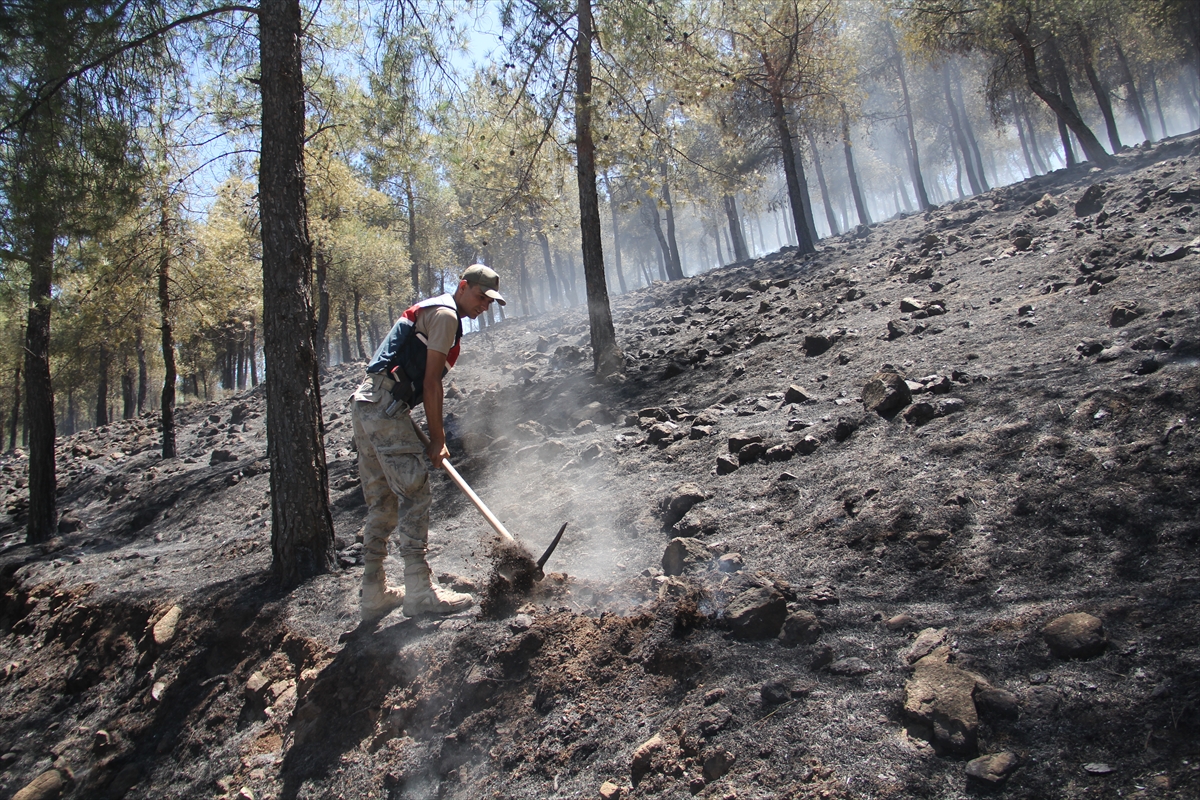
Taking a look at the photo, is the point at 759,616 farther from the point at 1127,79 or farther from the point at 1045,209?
the point at 1127,79

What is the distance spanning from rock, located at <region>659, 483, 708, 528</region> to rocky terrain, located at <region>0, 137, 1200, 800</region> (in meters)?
0.02

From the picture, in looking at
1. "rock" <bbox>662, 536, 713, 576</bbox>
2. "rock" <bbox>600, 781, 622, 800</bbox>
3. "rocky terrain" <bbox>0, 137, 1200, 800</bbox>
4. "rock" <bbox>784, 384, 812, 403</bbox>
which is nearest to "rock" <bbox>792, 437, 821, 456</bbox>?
"rocky terrain" <bbox>0, 137, 1200, 800</bbox>

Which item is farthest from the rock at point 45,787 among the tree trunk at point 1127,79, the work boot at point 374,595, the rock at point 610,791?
the tree trunk at point 1127,79

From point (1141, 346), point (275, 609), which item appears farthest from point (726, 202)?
point (275, 609)

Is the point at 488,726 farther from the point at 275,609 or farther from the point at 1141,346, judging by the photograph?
the point at 1141,346

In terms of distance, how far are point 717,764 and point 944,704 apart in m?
0.78

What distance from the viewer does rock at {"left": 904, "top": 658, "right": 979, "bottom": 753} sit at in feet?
6.17

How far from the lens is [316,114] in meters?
6.85

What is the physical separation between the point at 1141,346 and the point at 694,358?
4.69 m

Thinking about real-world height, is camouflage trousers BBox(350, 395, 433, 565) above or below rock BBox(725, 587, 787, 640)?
above

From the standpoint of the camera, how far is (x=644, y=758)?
2309 millimetres

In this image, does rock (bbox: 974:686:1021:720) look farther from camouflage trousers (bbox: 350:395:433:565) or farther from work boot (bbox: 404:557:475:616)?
camouflage trousers (bbox: 350:395:433:565)

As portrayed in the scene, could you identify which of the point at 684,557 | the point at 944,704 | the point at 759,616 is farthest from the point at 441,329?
the point at 944,704

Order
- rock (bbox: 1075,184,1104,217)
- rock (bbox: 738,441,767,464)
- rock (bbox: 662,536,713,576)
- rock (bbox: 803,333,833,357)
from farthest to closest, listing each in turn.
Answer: rock (bbox: 1075,184,1104,217), rock (bbox: 803,333,833,357), rock (bbox: 738,441,767,464), rock (bbox: 662,536,713,576)
